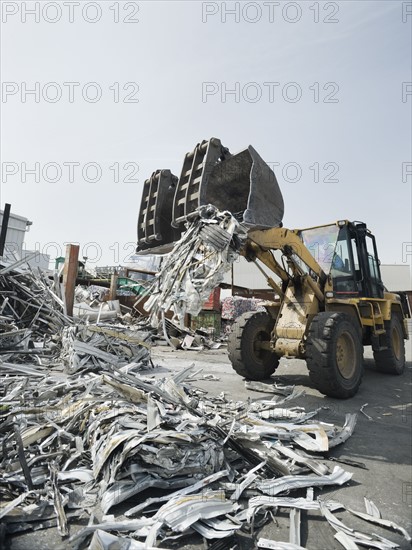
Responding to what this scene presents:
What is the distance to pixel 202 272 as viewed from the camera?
175 inches

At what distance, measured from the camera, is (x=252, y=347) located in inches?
278

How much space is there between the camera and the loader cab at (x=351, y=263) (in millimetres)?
7359

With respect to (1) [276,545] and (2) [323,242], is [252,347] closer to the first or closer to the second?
(2) [323,242]

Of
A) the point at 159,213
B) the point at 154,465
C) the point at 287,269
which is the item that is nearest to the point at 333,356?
the point at 287,269

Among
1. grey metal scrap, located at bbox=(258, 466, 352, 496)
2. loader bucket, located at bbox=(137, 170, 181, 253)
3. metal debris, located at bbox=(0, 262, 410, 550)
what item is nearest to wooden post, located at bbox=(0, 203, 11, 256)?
loader bucket, located at bbox=(137, 170, 181, 253)

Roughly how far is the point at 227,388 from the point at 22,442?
4.03 m

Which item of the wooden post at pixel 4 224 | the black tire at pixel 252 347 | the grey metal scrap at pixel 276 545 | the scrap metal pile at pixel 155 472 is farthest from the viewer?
the wooden post at pixel 4 224

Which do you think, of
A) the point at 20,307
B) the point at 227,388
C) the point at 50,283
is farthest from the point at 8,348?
the point at 227,388

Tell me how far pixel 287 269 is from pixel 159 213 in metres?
2.88

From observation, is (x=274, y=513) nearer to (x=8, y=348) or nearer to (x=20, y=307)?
(x=8, y=348)

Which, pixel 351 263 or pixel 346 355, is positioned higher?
A: pixel 351 263

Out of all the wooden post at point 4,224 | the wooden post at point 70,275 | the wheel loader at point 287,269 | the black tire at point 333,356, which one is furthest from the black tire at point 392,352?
the wooden post at point 4,224

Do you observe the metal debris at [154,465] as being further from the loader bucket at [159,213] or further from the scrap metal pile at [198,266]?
the loader bucket at [159,213]

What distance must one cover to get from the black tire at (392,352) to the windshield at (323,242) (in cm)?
221
